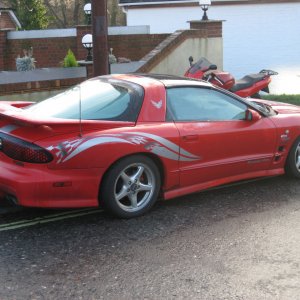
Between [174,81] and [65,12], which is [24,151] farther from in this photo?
[65,12]

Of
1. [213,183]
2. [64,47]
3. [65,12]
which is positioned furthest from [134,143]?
[65,12]

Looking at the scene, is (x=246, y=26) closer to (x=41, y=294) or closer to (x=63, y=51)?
(x=63, y=51)

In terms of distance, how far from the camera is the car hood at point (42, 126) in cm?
496

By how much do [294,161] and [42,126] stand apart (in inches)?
125

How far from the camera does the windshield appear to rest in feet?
17.6

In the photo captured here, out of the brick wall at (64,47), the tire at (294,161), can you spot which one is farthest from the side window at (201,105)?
the brick wall at (64,47)

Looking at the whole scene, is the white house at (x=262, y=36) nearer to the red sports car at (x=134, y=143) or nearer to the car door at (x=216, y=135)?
the red sports car at (x=134, y=143)

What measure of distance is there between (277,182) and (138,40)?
9.07 m

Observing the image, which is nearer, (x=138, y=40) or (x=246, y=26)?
(x=138, y=40)

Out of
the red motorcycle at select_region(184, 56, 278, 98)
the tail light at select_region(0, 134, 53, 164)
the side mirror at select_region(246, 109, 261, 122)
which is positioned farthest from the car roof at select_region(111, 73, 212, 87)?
the red motorcycle at select_region(184, 56, 278, 98)

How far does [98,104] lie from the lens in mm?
5500

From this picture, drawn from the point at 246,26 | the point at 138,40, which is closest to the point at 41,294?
the point at 138,40

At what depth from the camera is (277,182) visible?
6.75 metres

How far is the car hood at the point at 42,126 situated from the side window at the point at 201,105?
26.7 inches
